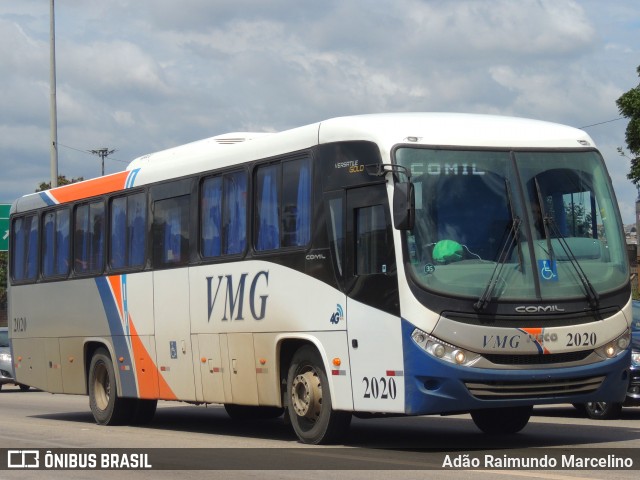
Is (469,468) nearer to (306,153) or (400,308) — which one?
(400,308)

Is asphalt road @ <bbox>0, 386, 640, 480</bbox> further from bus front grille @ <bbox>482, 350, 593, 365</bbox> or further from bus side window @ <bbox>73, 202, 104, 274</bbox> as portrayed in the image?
bus side window @ <bbox>73, 202, 104, 274</bbox>

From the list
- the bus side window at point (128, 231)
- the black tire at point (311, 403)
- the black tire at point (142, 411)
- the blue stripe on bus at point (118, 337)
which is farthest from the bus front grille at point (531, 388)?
the black tire at point (142, 411)

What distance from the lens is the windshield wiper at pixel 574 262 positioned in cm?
1263

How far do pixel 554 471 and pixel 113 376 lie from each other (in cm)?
928

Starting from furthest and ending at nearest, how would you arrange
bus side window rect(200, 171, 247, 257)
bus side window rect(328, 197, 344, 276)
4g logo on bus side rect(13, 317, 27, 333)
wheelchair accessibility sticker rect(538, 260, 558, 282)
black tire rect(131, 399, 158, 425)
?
4g logo on bus side rect(13, 317, 27, 333) < black tire rect(131, 399, 158, 425) < bus side window rect(200, 171, 247, 257) < bus side window rect(328, 197, 344, 276) < wheelchair accessibility sticker rect(538, 260, 558, 282)

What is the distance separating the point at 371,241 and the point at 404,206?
851 mm

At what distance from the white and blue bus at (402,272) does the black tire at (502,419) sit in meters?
0.02

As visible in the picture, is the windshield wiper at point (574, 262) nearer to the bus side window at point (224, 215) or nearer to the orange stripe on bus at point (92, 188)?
the bus side window at point (224, 215)

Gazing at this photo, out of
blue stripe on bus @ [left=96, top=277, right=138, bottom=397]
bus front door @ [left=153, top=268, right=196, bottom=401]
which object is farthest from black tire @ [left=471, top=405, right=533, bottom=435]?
blue stripe on bus @ [left=96, top=277, right=138, bottom=397]

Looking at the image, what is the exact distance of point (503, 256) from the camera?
12.4 meters

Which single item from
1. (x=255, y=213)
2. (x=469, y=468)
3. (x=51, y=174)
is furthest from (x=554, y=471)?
(x=51, y=174)

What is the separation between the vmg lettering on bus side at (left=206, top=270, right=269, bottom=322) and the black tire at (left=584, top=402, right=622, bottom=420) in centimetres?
483

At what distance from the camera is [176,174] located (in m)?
17.1

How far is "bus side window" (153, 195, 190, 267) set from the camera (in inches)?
658
